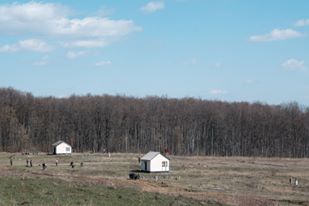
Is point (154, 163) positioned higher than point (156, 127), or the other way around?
point (156, 127)

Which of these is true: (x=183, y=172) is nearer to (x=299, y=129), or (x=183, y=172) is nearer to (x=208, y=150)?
(x=208, y=150)

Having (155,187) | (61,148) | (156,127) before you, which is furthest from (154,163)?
(156,127)

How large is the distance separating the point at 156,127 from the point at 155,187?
4339 inches

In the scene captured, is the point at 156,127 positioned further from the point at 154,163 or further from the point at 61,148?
the point at 154,163

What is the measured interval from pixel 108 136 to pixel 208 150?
29.2 metres

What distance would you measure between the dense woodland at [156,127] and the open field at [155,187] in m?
48.5

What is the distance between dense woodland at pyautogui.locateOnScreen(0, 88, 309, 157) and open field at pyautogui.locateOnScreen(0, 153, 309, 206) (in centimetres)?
4852

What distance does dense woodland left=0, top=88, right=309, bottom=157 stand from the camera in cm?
14838

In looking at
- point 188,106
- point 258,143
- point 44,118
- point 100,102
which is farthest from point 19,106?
Answer: point 258,143

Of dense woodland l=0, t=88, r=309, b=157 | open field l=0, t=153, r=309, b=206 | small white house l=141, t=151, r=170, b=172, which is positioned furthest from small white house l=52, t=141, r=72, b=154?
small white house l=141, t=151, r=170, b=172

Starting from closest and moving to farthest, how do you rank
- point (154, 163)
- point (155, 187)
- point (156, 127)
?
point (155, 187) → point (154, 163) → point (156, 127)

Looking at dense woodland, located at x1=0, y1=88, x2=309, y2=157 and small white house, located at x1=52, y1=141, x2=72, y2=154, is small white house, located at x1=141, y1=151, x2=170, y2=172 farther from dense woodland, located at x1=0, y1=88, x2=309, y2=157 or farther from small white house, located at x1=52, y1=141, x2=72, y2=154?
dense woodland, located at x1=0, y1=88, x2=309, y2=157

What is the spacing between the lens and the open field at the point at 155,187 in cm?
2610

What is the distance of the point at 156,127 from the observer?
154 meters
